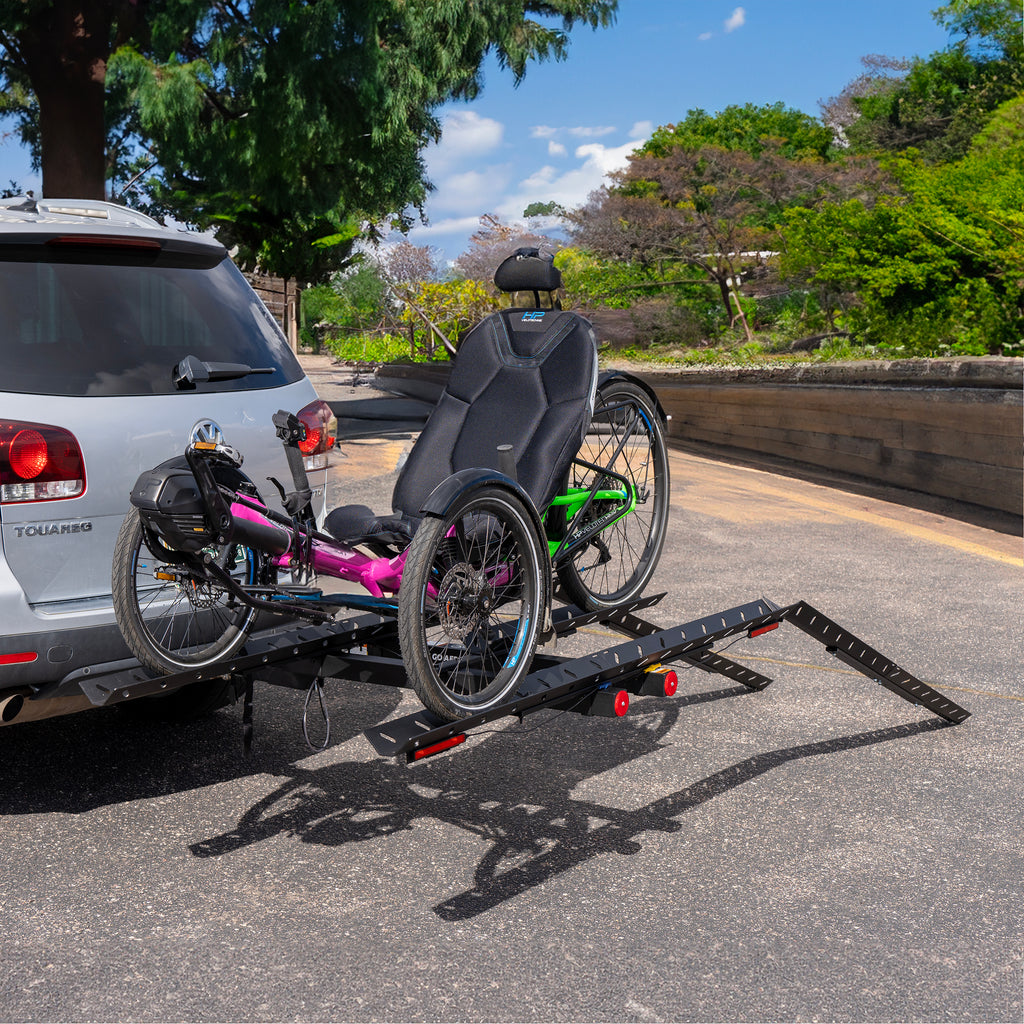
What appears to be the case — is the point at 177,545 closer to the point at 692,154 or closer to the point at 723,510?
the point at 723,510

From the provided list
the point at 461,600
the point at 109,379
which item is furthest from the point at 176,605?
the point at 461,600

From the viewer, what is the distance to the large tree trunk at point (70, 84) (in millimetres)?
13867

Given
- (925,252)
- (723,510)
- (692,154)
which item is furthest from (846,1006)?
(692,154)

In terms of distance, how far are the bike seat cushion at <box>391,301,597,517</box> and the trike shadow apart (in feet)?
3.35

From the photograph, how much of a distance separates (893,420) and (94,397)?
1014 cm

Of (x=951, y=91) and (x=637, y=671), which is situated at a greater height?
(x=951, y=91)

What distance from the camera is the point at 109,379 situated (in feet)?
13.1

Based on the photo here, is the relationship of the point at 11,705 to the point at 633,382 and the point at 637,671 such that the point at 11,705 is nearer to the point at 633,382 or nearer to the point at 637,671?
the point at 637,671

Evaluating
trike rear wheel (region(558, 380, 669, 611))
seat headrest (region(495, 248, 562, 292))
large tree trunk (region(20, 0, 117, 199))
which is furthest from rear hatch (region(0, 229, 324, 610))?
large tree trunk (region(20, 0, 117, 199))

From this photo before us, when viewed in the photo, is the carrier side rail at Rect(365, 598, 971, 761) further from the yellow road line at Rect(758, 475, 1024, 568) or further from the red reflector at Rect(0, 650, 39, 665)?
the yellow road line at Rect(758, 475, 1024, 568)

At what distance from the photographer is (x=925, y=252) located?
16734mm

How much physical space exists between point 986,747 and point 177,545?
3.35 m

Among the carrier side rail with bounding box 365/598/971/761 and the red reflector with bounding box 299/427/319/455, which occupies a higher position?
the red reflector with bounding box 299/427/319/455

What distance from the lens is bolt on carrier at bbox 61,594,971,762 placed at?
345 cm
